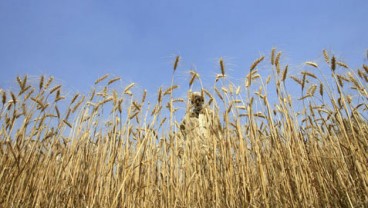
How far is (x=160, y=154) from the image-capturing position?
2.78m

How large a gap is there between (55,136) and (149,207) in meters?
1.16

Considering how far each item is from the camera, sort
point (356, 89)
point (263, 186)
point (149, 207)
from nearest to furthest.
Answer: point (263, 186), point (149, 207), point (356, 89)

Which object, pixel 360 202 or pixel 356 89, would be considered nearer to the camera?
pixel 360 202

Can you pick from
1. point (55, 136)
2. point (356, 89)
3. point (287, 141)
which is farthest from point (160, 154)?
point (356, 89)

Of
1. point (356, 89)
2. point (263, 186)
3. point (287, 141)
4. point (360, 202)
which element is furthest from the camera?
point (356, 89)

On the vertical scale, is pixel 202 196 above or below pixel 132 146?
below

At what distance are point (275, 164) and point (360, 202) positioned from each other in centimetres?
61

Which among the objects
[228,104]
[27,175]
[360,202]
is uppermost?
[228,104]

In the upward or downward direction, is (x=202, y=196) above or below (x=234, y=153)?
below

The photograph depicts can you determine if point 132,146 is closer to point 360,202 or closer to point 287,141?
point 287,141

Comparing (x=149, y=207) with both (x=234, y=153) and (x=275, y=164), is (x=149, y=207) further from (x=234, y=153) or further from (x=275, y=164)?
(x=275, y=164)

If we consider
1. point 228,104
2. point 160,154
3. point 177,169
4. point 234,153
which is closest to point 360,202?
point 234,153

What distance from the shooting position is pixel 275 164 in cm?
228

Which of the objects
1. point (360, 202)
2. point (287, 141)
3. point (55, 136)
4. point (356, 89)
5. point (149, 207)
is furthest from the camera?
point (55, 136)
